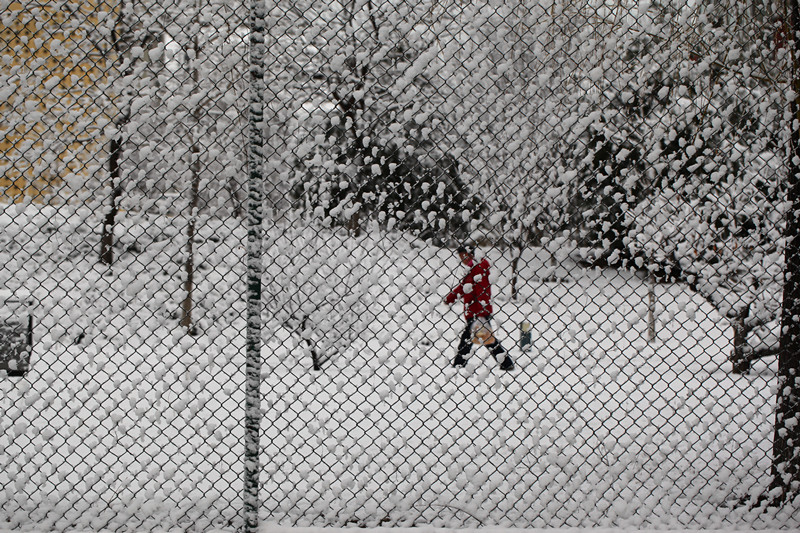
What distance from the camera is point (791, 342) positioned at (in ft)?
8.66

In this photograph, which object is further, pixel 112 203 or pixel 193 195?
pixel 112 203

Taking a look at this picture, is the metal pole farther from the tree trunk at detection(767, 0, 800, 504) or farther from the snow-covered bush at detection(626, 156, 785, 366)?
the snow-covered bush at detection(626, 156, 785, 366)

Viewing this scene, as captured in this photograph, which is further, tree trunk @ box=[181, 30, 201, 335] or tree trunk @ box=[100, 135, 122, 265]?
tree trunk @ box=[181, 30, 201, 335]

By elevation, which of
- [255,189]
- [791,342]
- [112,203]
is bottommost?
[791,342]

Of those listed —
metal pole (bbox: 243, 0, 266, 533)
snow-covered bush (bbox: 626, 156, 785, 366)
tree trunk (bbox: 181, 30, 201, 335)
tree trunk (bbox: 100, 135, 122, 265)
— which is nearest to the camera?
metal pole (bbox: 243, 0, 266, 533)

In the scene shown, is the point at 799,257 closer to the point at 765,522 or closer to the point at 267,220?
the point at 765,522

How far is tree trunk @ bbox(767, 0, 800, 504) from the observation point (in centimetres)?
261

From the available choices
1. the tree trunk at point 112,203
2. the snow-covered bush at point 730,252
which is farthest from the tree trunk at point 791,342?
the tree trunk at point 112,203

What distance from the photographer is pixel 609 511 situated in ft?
9.14

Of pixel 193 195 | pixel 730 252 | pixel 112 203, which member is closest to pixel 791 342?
pixel 730 252

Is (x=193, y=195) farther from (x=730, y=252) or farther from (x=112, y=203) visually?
(x=730, y=252)

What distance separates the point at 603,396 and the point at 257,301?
4.34 metres

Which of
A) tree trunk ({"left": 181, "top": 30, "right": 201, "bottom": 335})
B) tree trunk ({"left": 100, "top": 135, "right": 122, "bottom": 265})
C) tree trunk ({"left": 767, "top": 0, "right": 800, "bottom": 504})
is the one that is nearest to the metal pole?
tree trunk ({"left": 181, "top": 30, "right": 201, "bottom": 335})

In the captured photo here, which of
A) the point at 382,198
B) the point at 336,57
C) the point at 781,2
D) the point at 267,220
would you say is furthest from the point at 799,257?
the point at 267,220
